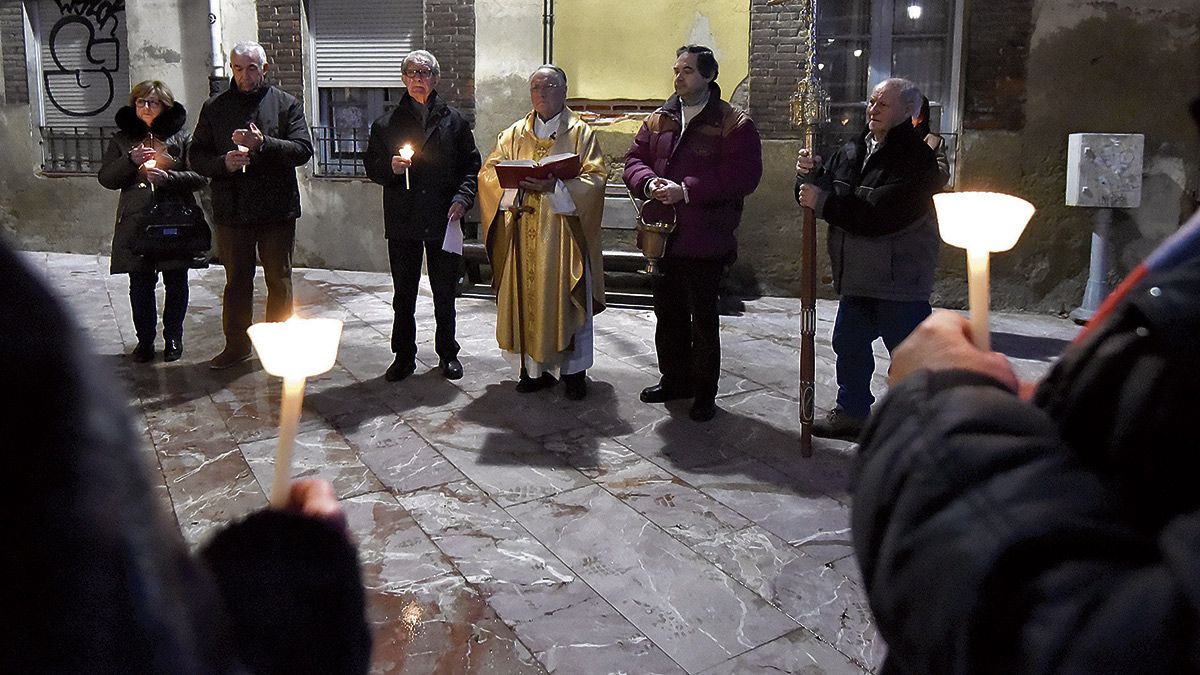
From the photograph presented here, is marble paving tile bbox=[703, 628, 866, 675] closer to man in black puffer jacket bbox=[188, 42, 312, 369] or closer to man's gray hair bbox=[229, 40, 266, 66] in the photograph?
man in black puffer jacket bbox=[188, 42, 312, 369]

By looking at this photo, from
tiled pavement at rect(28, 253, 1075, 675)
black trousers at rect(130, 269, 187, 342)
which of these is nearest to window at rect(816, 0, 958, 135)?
tiled pavement at rect(28, 253, 1075, 675)

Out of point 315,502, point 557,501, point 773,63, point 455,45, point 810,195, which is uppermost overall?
point 455,45

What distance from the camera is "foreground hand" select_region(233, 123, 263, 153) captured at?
19.7 feet

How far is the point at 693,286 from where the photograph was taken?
18.2ft

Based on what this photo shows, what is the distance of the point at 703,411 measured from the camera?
5.52 metres

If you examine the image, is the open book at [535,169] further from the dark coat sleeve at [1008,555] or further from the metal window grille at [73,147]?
the metal window grille at [73,147]

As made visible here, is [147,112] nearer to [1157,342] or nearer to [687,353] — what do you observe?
[687,353]

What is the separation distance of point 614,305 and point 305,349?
7614 millimetres

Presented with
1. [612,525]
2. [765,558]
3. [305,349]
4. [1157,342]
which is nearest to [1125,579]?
[1157,342]

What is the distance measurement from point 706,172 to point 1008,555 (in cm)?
471

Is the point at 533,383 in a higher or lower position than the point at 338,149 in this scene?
lower

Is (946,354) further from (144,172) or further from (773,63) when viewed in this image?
(773,63)

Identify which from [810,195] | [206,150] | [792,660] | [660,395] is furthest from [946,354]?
[206,150]

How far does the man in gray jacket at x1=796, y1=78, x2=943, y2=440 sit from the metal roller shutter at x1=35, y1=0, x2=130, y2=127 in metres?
9.66
